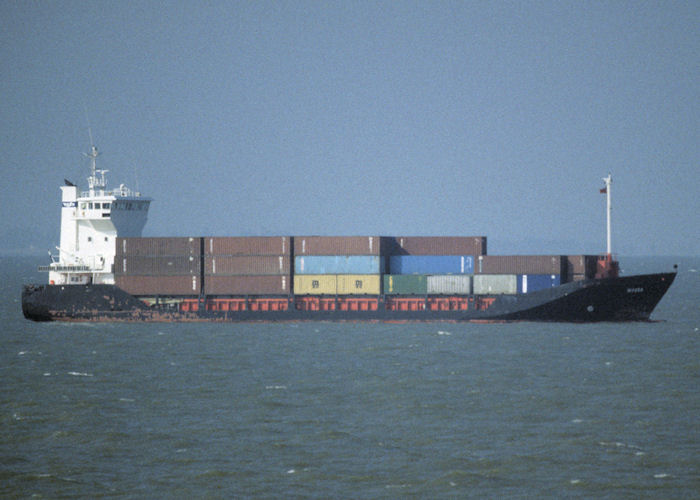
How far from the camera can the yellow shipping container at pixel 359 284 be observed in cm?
5769

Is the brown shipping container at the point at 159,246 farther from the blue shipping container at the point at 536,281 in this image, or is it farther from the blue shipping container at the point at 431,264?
the blue shipping container at the point at 536,281

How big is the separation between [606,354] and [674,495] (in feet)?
81.0

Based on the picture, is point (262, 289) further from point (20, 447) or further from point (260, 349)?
point (20, 447)

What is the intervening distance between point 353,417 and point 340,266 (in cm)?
2775

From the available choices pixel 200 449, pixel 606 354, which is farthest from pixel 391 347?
pixel 200 449

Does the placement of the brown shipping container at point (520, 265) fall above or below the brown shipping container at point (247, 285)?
above

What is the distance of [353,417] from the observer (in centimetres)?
3089

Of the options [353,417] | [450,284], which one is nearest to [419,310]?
[450,284]

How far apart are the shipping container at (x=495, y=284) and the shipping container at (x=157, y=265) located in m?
17.8

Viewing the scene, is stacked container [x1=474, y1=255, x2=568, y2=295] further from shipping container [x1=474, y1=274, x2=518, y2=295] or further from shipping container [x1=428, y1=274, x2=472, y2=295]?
shipping container [x1=428, y1=274, x2=472, y2=295]

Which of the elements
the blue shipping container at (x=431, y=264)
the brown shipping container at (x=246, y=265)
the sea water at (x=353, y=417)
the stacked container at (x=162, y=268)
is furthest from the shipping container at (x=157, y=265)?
the blue shipping container at (x=431, y=264)

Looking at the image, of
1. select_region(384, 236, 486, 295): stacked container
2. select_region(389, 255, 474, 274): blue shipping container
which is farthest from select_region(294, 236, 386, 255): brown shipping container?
select_region(384, 236, 486, 295): stacked container

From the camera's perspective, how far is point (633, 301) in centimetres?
5609

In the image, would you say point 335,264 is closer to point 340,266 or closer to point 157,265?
point 340,266
